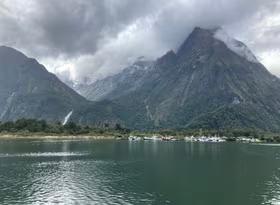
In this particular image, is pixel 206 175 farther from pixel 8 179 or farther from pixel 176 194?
pixel 8 179

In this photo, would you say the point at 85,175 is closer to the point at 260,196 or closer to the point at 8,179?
the point at 8,179

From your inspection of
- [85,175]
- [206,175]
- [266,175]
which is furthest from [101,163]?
[266,175]

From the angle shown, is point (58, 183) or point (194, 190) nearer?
point (194, 190)

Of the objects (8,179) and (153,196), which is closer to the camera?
(153,196)

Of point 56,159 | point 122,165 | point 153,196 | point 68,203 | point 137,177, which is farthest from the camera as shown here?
point 56,159

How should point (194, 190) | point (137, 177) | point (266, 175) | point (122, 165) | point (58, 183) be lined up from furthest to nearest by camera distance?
1. point (122, 165)
2. point (266, 175)
3. point (137, 177)
4. point (58, 183)
5. point (194, 190)

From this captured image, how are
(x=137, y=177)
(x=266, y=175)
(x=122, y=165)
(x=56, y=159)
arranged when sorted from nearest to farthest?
(x=137, y=177)
(x=266, y=175)
(x=122, y=165)
(x=56, y=159)

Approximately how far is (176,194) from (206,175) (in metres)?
31.8

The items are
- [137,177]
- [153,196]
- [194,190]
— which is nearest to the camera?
[153,196]

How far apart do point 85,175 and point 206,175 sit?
34.0m

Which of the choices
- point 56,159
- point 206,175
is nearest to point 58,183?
point 206,175

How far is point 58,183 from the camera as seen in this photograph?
101312mm

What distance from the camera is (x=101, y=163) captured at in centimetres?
14625

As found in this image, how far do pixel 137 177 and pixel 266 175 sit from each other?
38761 mm
